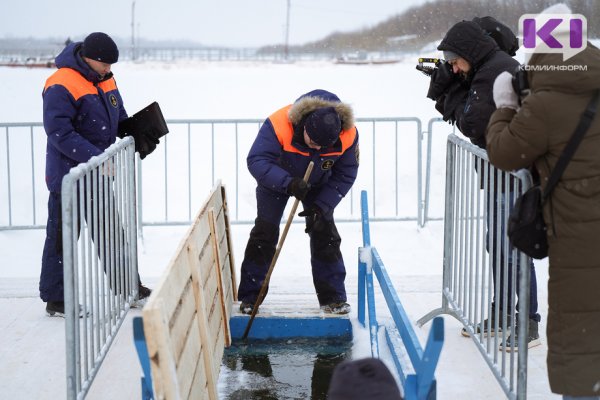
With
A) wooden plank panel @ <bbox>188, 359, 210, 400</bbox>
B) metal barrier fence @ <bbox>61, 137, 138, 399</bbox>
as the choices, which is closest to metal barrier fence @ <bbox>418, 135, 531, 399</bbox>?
wooden plank panel @ <bbox>188, 359, 210, 400</bbox>

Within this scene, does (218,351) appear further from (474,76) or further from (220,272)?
(474,76)

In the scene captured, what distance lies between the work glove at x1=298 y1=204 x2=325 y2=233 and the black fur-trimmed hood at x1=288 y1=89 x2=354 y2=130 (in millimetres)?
552

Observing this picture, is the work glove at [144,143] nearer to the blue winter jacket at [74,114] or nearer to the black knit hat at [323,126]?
the blue winter jacket at [74,114]

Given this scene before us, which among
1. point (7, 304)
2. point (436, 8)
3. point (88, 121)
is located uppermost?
point (436, 8)

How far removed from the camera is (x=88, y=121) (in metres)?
5.04

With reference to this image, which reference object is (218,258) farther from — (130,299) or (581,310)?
(581,310)

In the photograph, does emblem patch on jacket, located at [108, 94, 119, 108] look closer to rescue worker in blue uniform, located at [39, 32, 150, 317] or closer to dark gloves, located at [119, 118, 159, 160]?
rescue worker in blue uniform, located at [39, 32, 150, 317]

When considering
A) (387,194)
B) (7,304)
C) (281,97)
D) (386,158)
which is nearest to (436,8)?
(281,97)

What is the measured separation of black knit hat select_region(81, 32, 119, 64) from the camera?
4.91 meters

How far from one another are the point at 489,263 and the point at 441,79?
124 centimetres

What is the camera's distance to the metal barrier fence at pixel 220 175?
27.8 feet

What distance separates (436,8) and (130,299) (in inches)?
1070

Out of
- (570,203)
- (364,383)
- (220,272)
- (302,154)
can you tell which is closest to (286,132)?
(302,154)

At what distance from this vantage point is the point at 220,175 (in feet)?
44.7
